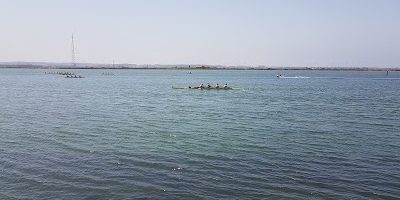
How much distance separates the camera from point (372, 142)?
3278 cm

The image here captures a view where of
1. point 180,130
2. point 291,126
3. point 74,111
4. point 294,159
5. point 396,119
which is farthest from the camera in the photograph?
point 74,111

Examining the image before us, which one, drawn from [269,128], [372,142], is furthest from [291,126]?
[372,142]

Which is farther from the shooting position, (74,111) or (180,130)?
(74,111)

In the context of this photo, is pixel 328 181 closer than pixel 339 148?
Yes

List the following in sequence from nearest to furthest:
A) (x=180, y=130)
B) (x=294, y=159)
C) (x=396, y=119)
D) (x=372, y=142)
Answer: (x=294, y=159) < (x=372, y=142) < (x=180, y=130) < (x=396, y=119)

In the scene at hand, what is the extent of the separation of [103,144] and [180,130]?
907 cm

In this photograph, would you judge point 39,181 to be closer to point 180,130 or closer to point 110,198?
point 110,198

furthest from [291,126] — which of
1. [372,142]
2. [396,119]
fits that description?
[396,119]

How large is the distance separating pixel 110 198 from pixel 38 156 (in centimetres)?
1028

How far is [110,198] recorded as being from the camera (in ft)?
64.1

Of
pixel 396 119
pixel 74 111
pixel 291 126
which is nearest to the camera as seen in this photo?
pixel 291 126

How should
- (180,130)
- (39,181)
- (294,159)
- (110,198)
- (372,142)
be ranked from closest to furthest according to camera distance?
1. (110,198)
2. (39,181)
3. (294,159)
4. (372,142)
5. (180,130)

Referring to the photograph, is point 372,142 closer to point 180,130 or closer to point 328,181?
point 328,181

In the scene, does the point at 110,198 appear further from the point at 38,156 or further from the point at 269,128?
the point at 269,128
